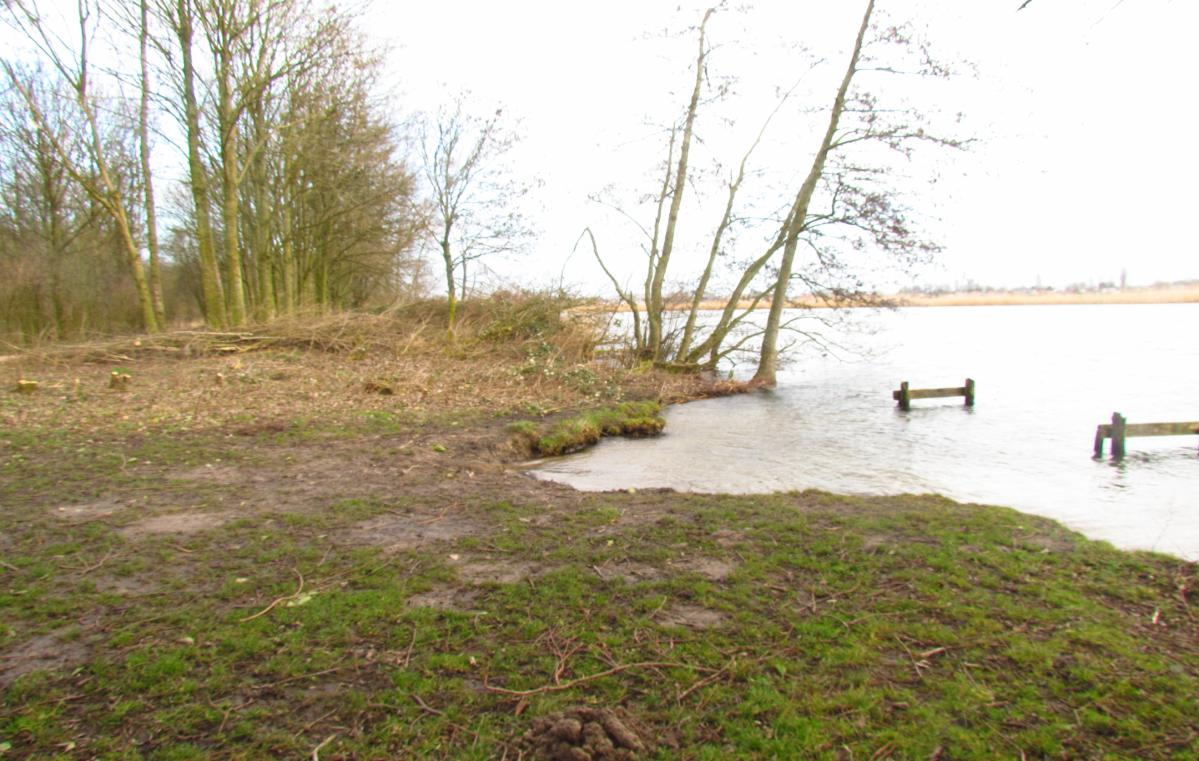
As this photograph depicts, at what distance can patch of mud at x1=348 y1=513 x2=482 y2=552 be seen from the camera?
5102 millimetres

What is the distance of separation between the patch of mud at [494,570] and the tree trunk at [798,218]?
52.1 ft

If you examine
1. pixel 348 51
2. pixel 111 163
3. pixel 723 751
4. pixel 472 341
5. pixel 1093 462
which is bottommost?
pixel 1093 462

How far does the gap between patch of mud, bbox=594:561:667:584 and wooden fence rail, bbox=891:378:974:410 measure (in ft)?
46.6

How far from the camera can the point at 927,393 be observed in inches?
661

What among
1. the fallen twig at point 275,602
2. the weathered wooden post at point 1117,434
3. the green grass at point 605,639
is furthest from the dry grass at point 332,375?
the weathered wooden post at point 1117,434

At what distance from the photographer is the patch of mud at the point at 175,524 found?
16.9 ft

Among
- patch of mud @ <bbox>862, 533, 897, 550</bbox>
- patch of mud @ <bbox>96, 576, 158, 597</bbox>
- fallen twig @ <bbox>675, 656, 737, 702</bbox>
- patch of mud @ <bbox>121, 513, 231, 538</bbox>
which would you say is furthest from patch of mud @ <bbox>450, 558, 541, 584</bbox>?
patch of mud @ <bbox>862, 533, 897, 550</bbox>

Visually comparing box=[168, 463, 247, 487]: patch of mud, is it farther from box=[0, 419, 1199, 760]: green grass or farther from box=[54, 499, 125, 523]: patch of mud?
box=[0, 419, 1199, 760]: green grass

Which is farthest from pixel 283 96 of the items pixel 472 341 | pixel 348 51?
pixel 472 341

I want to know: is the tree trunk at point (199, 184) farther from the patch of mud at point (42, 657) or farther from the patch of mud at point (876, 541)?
the patch of mud at point (876, 541)

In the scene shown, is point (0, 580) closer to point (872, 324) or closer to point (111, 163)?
point (872, 324)

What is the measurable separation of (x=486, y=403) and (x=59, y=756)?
33.2 ft

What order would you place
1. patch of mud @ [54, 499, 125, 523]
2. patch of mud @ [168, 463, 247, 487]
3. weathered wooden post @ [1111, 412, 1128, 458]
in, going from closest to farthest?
1. patch of mud @ [54, 499, 125, 523]
2. patch of mud @ [168, 463, 247, 487]
3. weathered wooden post @ [1111, 412, 1128, 458]

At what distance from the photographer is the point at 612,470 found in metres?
9.55
